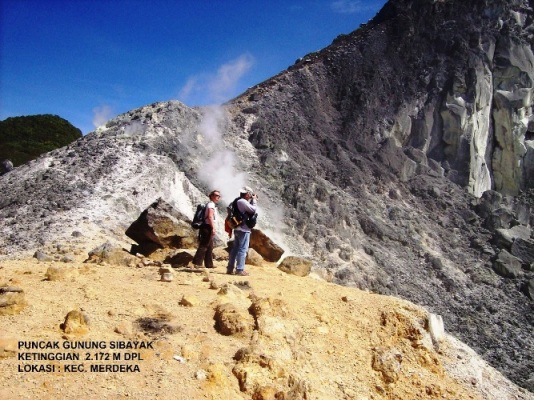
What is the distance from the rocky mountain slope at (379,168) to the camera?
17203mm

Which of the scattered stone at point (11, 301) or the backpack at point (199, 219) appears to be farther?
the backpack at point (199, 219)

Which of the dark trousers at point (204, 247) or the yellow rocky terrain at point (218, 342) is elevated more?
the dark trousers at point (204, 247)

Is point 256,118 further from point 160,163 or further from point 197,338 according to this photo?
point 197,338

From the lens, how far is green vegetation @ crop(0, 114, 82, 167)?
38938 mm

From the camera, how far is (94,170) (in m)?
17.1

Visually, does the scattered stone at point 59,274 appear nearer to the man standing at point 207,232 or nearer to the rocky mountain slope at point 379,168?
the man standing at point 207,232

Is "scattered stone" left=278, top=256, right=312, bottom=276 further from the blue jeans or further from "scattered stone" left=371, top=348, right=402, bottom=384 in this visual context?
"scattered stone" left=371, top=348, right=402, bottom=384

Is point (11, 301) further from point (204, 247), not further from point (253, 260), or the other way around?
point (253, 260)

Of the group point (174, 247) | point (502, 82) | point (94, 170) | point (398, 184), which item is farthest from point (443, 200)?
point (174, 247)

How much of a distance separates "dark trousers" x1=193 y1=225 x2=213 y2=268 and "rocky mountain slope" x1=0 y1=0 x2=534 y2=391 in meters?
4.42

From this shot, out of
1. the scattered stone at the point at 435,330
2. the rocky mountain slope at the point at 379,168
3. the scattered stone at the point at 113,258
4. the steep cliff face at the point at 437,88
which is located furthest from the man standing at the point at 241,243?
the steep cliff face at the point at 437,88

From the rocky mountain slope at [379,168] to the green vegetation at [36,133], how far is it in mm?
17894

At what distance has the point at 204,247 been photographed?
352 inches

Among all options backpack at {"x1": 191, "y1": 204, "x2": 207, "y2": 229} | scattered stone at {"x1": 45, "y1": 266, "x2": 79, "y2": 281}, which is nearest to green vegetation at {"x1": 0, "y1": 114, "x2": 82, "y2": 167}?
backpack at {"x1": 191, "y1": 204, "x2": 207, "y2": 229}
